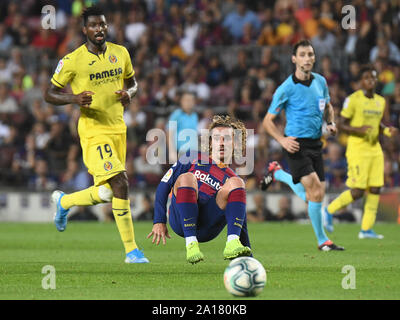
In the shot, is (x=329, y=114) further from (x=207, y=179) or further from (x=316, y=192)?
(x=207, y=179)

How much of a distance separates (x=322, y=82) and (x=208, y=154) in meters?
3.36

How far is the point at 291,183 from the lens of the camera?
12281 millimetres

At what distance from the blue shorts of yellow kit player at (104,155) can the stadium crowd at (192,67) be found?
742 cm

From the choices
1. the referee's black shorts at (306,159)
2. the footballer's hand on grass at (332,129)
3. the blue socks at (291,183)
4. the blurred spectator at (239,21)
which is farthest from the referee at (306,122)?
the blurred spectator at (239,21)

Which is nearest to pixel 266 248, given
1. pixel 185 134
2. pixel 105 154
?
pixel 105 154

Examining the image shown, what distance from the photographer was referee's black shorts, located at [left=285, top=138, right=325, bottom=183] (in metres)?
10.7

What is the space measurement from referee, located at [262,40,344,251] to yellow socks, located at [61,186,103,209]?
2.42 m

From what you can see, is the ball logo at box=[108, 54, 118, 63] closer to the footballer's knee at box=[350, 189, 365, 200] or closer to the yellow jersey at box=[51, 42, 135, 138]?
the yellow jersey at box=[51, 42, 135, 138]

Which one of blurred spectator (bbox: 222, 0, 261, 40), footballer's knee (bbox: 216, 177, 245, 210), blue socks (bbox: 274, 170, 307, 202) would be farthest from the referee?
blurred spectator (bbox: 222, 0, 261, 40)

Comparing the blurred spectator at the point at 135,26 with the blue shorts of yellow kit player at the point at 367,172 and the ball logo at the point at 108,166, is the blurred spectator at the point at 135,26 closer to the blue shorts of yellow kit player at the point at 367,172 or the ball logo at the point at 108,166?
the blue shorts of yellow kit player at the point at 367,172

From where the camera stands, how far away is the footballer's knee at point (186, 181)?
7633 mm

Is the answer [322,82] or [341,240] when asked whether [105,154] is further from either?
[341,240]

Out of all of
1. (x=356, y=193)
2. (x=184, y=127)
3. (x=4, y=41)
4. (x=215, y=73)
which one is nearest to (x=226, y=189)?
(x=356, y=193)
